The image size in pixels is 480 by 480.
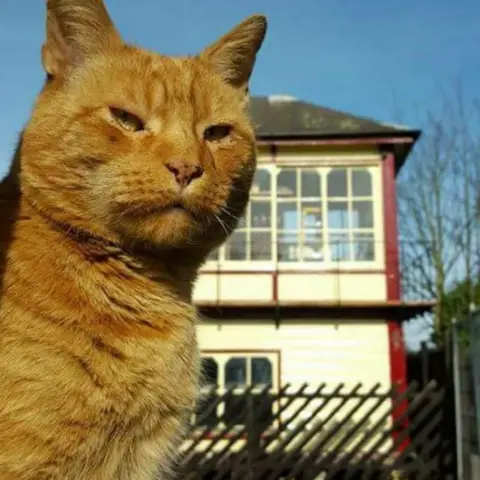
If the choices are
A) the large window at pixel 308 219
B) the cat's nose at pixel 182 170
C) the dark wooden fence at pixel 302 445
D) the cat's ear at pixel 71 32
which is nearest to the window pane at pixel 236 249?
the large window at pixel 308 219

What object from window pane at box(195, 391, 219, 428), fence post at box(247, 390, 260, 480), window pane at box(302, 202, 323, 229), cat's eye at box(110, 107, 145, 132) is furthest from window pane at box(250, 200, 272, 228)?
cat's eye at box(110, 107, 145, 132)

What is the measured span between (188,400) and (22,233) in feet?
2.19

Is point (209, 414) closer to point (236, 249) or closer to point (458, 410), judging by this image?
point (458, 410)

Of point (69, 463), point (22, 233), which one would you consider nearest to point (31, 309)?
point (22, 233)

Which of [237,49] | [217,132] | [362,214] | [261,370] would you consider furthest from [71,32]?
[362,214]

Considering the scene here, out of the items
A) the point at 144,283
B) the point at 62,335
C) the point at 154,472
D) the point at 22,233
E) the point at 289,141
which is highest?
the point at 289,141

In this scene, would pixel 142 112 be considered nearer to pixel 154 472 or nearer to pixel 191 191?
pixel 191 191

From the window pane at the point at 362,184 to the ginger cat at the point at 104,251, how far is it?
9.00 m

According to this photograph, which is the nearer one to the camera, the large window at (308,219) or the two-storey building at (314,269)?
the two-storey building at (314,269)

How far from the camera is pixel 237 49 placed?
2.40 meters

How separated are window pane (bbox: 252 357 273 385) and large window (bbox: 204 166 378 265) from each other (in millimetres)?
1607

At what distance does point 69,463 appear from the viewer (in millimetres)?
1542

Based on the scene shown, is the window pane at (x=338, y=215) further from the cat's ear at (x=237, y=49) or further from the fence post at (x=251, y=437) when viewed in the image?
the cat's ear at (x=237, y=49)

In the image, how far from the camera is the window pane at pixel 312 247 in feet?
35.5
